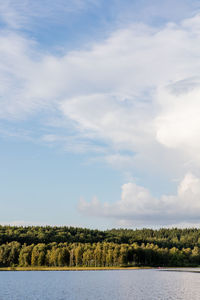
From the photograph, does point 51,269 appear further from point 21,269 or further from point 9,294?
point 9,294

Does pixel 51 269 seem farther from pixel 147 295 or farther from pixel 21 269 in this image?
pixel 147 295

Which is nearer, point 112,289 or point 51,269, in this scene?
point 112,289

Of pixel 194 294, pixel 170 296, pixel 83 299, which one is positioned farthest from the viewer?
pixel 194 294

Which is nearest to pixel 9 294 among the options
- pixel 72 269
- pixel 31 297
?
pixel 31 297

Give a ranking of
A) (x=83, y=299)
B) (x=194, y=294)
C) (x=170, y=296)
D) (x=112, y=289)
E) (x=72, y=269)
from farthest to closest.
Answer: (x=72, y=269) < (x=112, y=289) < (x=194, y=294) < (x=170, y=296) < (x=83, y=299)

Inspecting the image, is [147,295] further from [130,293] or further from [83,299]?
[83,299]

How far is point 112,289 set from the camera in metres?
104

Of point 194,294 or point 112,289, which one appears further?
point 112,289

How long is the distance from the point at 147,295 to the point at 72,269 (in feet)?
383

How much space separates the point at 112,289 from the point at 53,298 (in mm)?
25674

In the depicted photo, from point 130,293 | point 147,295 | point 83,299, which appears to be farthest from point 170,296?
point 83,299

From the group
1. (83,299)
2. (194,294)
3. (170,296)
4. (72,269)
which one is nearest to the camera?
(83,299)

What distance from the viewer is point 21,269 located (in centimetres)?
19975

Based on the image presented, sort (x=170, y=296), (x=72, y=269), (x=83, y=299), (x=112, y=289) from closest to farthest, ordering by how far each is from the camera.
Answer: (x=83, y=299) → (x=170, y=296) → (x=112, y=289) → (x=72, y=269)
